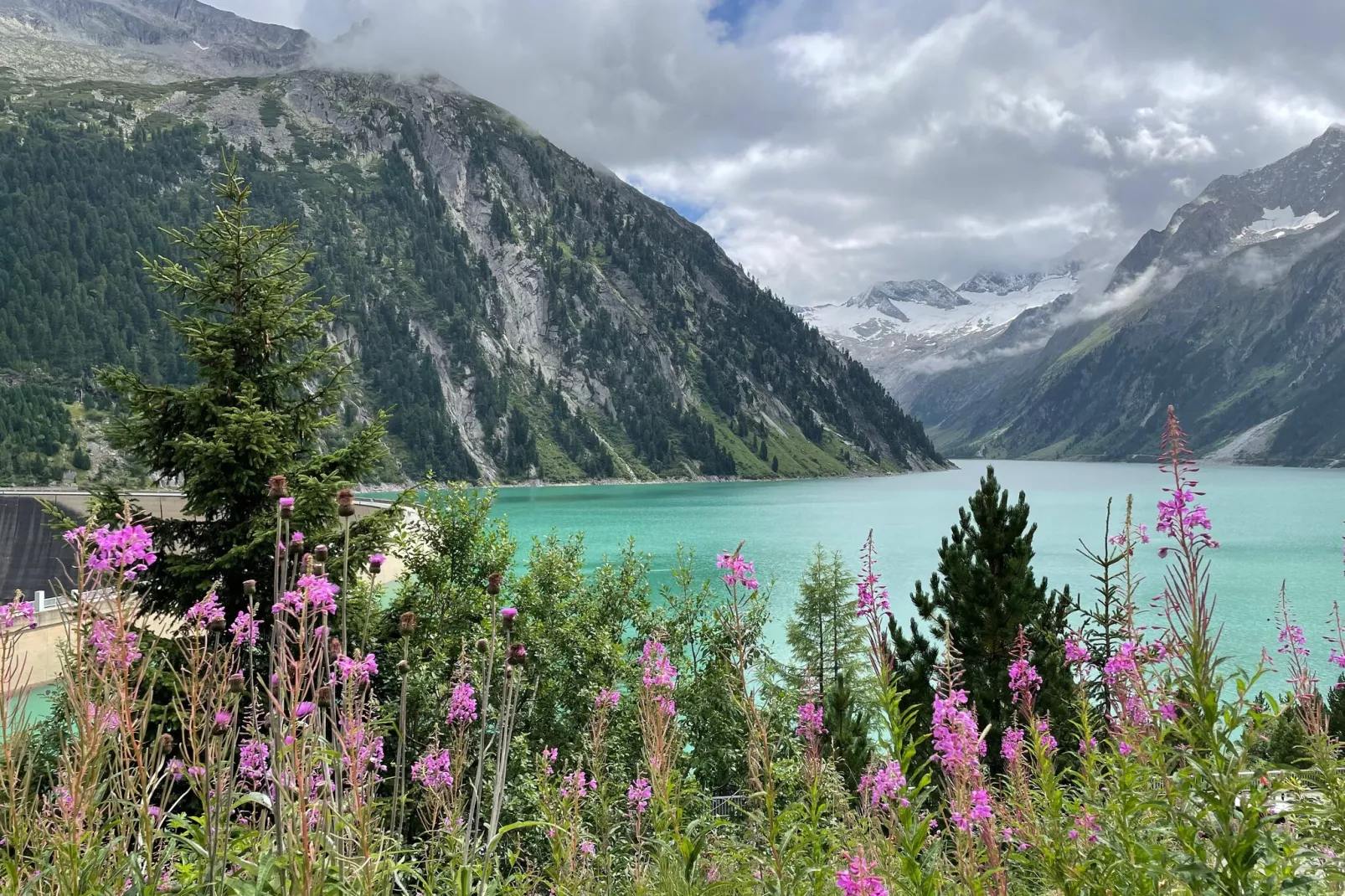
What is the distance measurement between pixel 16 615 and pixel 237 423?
1257cm

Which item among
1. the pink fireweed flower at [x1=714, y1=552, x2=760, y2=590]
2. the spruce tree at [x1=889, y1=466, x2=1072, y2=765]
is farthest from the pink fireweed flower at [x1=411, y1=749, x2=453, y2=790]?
the spruce tree at [x1=889, y1=466, x2=1072, y2=765]

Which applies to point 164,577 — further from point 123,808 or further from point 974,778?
point 974,778

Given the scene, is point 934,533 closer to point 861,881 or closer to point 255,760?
point 255,760

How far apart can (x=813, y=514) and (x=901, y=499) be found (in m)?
35.2

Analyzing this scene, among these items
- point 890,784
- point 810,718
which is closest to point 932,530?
point 810,718

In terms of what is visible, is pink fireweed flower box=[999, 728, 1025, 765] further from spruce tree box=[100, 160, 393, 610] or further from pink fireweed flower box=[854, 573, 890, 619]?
spruce tree box=[100, 160, 393, 610]

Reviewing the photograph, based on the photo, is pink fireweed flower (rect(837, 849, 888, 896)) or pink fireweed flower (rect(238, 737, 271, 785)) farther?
pink fireweed flower (rect(238, 737, 271, 785))

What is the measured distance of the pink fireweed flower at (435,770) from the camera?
6.02 meters

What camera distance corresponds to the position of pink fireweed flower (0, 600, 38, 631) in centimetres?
305

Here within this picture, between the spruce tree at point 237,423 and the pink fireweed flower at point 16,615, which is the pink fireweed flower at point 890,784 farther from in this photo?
the spruce tree at point 237,423

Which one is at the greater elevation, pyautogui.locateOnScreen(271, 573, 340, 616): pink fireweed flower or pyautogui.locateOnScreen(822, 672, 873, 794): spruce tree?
pyautogui.locateOnScreen(271, 573, 340, 616): pink fireweed flower

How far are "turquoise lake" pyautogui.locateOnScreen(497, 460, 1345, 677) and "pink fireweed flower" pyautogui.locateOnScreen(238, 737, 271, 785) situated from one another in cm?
996

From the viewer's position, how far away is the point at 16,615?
341cm

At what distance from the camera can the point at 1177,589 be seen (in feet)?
11.6
